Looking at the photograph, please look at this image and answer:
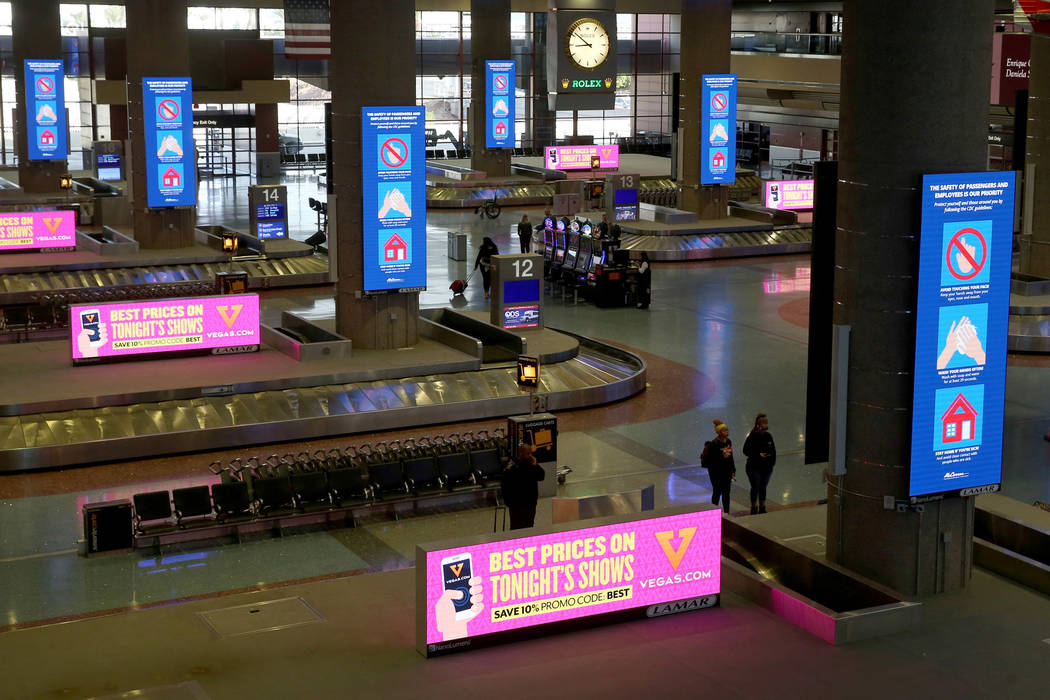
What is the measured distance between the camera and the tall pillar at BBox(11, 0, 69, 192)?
42344 millimetres

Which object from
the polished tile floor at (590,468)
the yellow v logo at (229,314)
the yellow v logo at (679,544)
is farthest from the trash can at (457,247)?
the yellow v logo at (679,544)

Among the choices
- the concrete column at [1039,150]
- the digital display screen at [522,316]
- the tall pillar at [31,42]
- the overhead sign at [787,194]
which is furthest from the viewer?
the tall pillar at [31,42]

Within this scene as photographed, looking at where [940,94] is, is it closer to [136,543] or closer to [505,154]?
[136,543]

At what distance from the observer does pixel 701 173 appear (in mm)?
36438

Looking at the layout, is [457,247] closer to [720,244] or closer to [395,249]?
[720,244]

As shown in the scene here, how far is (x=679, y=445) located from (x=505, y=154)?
31.0 m

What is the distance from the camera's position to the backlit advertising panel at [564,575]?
33.3 feet

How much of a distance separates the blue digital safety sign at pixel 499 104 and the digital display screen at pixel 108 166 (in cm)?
1351

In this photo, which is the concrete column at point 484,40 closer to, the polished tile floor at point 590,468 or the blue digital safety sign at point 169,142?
the blue digital safety sign at point 169,142

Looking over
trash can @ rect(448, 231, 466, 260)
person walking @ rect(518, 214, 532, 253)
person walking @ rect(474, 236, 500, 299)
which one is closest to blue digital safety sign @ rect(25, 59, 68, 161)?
trash can @ rect(448, 231, 466, 260)

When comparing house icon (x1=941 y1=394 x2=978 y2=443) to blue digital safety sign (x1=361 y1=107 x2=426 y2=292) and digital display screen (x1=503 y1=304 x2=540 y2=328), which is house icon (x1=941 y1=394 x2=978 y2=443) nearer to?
blue digital safety sign (x1=361 y1=107 x2=426 y2=292)

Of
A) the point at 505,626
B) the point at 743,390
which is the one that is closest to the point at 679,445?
the point at 743,390

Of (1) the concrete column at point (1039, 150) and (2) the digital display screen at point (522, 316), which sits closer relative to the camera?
(2) the digital display screen at point (522, 316)

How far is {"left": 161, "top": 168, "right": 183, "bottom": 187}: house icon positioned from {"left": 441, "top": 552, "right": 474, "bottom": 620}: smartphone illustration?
75.2ft
